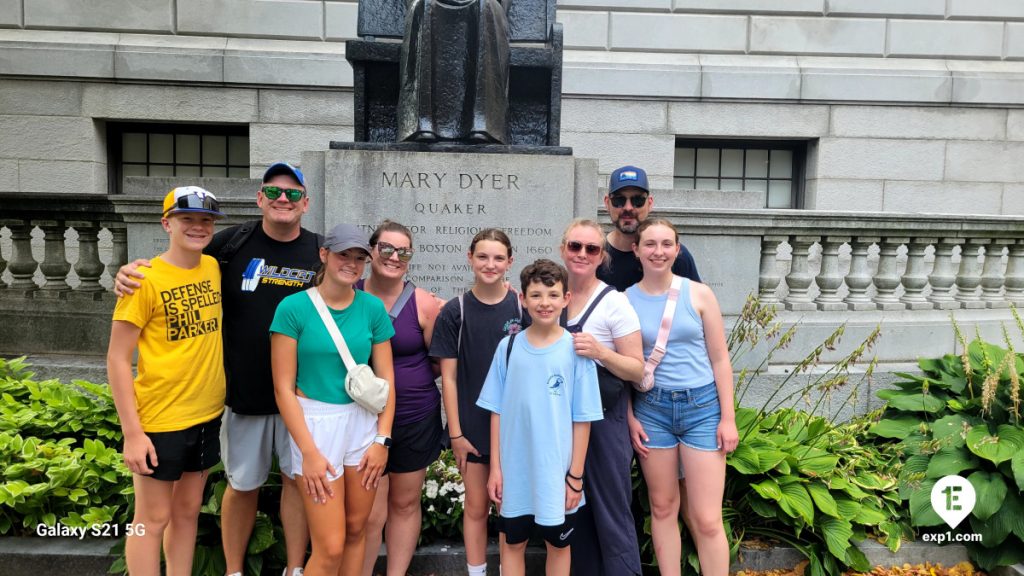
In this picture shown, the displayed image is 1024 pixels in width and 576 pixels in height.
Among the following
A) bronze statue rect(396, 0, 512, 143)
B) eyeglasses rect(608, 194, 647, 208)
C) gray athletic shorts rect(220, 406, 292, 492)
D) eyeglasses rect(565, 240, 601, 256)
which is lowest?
gray athletic shorts rect(220, 406, 292, 492)

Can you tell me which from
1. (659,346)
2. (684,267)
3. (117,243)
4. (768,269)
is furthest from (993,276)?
(117,243)

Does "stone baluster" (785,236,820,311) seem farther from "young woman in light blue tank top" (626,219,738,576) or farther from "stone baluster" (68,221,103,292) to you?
"stone baluster" (68,221,103,292)

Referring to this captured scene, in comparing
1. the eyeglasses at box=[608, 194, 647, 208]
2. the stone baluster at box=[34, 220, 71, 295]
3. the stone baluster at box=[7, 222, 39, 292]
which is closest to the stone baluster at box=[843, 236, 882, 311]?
the eyeglasses at box=[608, 194, 647, 208]

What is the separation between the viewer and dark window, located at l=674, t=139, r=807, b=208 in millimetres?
11797

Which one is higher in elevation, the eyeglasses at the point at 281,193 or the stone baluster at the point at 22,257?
the eyeglasses at the point at 281,193

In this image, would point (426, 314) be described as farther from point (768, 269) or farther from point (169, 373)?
point (768, 269)

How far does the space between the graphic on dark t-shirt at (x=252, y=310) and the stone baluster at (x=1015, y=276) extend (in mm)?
6794

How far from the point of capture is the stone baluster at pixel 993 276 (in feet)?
21.3

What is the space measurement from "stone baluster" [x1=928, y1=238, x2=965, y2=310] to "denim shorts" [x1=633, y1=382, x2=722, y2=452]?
454 centimetres

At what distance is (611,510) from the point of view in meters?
3.10

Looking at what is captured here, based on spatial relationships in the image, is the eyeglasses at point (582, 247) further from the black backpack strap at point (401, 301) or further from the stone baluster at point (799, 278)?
the stone baluster at point (799, 278)

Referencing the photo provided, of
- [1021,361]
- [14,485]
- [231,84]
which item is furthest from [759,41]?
[14,485]

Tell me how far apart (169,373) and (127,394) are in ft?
0.58

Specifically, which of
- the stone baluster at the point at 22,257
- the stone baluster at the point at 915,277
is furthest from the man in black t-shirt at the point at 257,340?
the stone baluster at the point at 915,277
